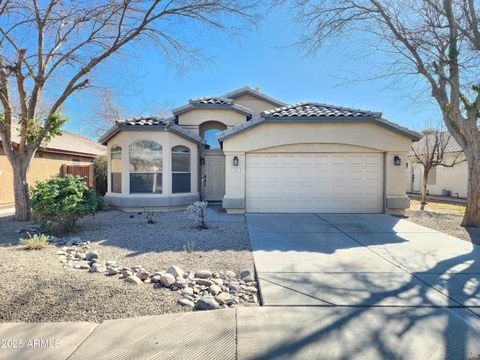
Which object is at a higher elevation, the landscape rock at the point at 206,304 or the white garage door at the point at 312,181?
the white garage door at the point at 312,181

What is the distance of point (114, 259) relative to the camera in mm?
5598

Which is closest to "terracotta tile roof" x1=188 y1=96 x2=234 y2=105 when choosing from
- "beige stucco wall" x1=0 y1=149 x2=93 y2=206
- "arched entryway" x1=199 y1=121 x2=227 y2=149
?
"arched entryway" x1=199 y1=121 x2=227 y2=149

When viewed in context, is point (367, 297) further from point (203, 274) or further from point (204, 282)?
point (203, 274)

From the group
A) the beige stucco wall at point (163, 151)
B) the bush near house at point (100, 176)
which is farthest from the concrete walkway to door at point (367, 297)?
the bush near house at point (100, 176)

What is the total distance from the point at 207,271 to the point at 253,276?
826 mm

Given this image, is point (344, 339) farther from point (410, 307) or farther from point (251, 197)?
point (251, 197)

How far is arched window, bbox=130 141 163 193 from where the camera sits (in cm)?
1171

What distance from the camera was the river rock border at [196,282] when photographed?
12.6 feet

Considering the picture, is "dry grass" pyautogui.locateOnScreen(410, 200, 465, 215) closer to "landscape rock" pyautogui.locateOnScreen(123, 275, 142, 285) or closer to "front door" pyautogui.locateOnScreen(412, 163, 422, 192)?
"front door" pyautogui.locateOnScreen(412, 163, 422, 192)

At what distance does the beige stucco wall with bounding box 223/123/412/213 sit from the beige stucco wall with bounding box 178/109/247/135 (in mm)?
3973

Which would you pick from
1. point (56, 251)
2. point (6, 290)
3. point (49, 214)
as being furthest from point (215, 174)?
point (6, 290)

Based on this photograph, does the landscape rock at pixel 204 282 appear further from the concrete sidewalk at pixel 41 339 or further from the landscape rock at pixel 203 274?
the concrete sidewalk at pixel 41 339

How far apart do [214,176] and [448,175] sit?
17.4 metres

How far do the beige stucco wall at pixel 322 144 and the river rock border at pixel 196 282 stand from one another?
593cm
